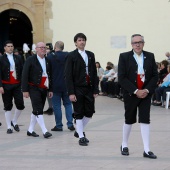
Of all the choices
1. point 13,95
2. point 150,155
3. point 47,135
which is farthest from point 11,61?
point 150,155

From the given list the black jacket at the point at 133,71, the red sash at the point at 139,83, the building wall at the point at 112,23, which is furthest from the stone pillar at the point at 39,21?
the red sash at the point at 139,83

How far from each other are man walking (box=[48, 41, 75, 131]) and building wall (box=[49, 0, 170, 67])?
1084cm

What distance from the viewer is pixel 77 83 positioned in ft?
32.2

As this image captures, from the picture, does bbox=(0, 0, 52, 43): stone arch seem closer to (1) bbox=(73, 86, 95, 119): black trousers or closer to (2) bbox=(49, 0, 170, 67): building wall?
(2) bbox=(49, 0, 170, 67): building wall

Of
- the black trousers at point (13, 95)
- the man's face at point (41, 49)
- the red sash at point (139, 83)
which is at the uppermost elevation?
the man's face at point (41, 49)

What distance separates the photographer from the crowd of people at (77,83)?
8594 millimetres

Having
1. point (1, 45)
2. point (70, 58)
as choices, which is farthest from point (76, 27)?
point (70, 58)

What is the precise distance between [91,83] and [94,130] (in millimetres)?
1988

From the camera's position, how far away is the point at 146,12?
887 inches

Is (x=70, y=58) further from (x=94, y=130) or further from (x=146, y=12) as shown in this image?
(x=146, y=12)

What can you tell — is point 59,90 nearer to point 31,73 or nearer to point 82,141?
point 31,73

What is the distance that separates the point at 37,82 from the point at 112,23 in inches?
492

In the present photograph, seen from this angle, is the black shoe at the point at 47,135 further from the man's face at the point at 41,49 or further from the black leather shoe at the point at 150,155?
the black leather shoe at the point at 150,155

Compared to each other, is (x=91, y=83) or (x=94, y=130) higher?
(x=91, y=83)
